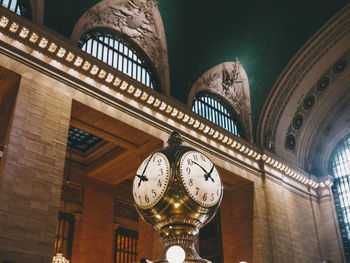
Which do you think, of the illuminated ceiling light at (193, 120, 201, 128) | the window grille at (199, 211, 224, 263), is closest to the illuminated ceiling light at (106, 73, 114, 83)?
the illuminated ceiling light at (193, 120, 201, 128)

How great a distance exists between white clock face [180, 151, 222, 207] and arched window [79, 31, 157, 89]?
380 inches

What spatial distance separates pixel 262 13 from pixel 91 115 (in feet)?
22.0

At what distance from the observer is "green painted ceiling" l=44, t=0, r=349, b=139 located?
13.0 metres

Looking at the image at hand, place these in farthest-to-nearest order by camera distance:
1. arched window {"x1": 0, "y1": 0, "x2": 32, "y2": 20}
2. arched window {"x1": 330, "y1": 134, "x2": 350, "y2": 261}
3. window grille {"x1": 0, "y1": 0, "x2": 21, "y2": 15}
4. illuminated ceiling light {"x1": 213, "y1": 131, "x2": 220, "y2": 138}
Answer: arched window {"x1": 330, "y1": 134, "x2": 350, "y2": 261} → illuminated ceiling light {"x1": 213, "y1": 131, "x2": 220, "y2": 138} → arched window {"x1": 0, "y1": 0, "x2": 32, "y2": 20} → window grille {"x1": 0, "y1": 0, "x2": 21, "y2": 15}

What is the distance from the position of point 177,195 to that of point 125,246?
13.5 meters

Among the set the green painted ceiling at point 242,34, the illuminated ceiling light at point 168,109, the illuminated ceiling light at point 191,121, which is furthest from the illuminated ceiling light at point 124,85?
the illuminated ceiling light at point 191,121

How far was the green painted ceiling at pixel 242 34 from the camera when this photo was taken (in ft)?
42.7

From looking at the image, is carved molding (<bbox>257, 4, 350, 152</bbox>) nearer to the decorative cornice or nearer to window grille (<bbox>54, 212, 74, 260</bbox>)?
the decorative cornice

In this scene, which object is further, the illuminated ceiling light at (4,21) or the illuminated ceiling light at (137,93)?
the illuminated ceiling light at (137,93)

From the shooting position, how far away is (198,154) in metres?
2.27

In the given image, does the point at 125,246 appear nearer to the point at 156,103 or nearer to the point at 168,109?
the point at 168,109

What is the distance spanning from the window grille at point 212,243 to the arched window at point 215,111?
3083 millimetres

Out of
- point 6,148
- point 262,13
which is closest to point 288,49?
point 262,13

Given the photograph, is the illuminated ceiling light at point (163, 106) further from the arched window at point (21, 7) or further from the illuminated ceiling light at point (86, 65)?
the arched window at point (21, 7)
